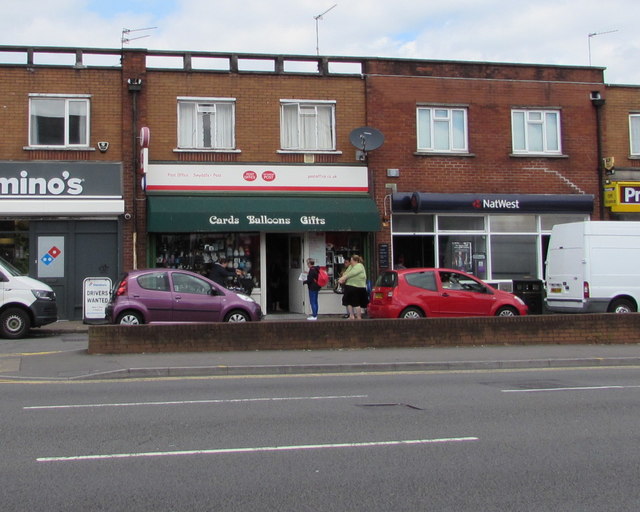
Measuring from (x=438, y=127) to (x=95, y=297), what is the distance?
11.3m

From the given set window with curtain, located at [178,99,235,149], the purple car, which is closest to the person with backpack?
the purple car

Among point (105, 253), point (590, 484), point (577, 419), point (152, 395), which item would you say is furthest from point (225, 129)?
point (590, 484)

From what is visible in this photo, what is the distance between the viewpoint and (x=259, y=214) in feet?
64.7

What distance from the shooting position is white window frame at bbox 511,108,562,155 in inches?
879

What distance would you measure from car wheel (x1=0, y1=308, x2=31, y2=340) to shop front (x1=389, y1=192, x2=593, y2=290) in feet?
33.5

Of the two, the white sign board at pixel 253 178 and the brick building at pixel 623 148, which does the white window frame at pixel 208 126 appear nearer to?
the white sign board at pixel 253 178

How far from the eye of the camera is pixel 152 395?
376 inches

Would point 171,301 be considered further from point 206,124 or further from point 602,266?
point 602,266

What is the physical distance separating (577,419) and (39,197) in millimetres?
15835

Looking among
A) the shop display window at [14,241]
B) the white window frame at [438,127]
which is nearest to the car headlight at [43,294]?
the shop display window at [14,241]

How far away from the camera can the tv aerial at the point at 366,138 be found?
808 inches

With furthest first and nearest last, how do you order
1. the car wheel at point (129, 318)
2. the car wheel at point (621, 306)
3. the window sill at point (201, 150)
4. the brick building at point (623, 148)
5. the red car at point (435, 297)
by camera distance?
1. the brick building at point (623, 148)
2. the window sill at point (201, 150)
3. the car wheel at point (621, 306)
4. the red car at point (435, 297)
5. the car wheel at point (129, 318)

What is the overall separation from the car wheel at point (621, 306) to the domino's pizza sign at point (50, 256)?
14.6 meters

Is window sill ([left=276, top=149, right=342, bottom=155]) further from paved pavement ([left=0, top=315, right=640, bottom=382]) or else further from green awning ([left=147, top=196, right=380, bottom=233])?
paved pavement ([left=0, top=315, right=640, bottom=382])
